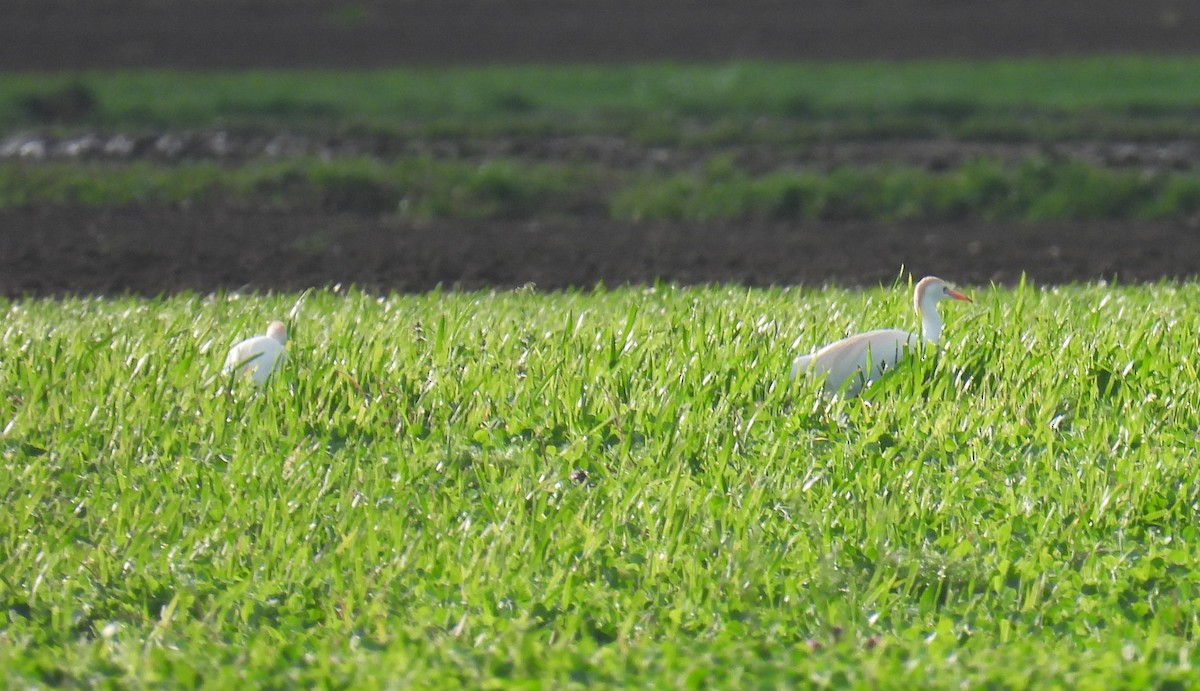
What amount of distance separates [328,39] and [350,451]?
2295cm

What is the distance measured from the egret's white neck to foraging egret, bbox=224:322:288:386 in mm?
2341

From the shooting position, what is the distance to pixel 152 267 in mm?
9805

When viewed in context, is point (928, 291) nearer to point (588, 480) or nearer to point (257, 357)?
point (588, 480)

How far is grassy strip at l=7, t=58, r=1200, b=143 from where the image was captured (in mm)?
16984

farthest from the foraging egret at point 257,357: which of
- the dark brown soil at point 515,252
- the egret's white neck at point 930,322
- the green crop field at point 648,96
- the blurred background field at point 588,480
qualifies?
the green crop field at point 648,96

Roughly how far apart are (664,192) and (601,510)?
9.46 m

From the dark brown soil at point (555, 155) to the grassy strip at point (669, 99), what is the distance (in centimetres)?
118

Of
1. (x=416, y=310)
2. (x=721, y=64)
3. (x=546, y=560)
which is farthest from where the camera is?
(x=721, y=64)

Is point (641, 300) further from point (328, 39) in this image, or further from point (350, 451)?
point (328, 39)

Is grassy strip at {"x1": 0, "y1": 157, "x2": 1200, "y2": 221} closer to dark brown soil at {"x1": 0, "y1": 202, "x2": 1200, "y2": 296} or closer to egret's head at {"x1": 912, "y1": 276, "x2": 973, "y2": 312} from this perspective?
dark brown soil at {"x1": 0, "y1": 202, "x2": 1200, "y2": 296}

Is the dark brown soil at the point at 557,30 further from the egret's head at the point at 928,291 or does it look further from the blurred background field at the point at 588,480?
the egret's head at the point at 928,291

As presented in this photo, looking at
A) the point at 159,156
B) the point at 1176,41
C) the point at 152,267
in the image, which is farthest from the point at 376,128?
the point at 1176,41

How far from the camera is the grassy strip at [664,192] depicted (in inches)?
506

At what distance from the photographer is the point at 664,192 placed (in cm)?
1327
